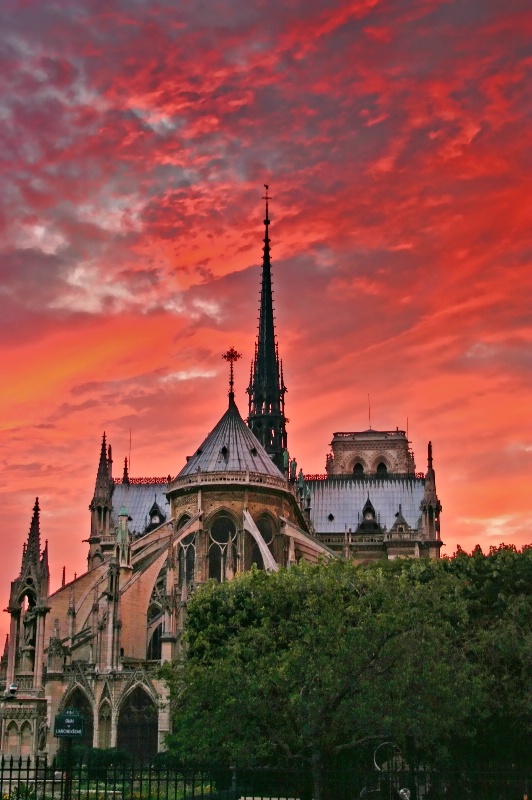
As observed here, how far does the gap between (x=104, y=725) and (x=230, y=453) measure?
788 inches

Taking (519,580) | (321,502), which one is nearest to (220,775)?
(519,580)

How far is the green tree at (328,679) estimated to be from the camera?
34.0 meters

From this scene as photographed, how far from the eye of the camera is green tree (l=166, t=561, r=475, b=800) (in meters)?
34.0

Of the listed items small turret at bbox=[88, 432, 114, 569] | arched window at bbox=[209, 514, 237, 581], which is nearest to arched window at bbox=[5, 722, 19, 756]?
arched window at bbox=[209, 514, 237, 581]

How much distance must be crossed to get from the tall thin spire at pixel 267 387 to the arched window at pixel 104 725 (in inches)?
1586

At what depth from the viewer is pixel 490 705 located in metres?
42.7

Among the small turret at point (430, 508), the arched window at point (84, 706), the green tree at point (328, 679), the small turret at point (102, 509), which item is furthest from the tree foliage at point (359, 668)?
the small turret at point (430, 508)

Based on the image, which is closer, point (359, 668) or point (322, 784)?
point (322, 784)

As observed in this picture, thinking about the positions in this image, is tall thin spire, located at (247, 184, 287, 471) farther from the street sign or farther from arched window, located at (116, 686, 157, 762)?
the street sign

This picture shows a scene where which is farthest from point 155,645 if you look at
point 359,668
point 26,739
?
point 26,739

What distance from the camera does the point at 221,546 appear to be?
241 ft

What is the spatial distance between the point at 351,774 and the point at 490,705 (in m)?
14.4

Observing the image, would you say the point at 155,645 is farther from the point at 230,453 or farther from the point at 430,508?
the point at 430,508

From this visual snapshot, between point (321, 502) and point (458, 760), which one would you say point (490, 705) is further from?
point (321, 502)
